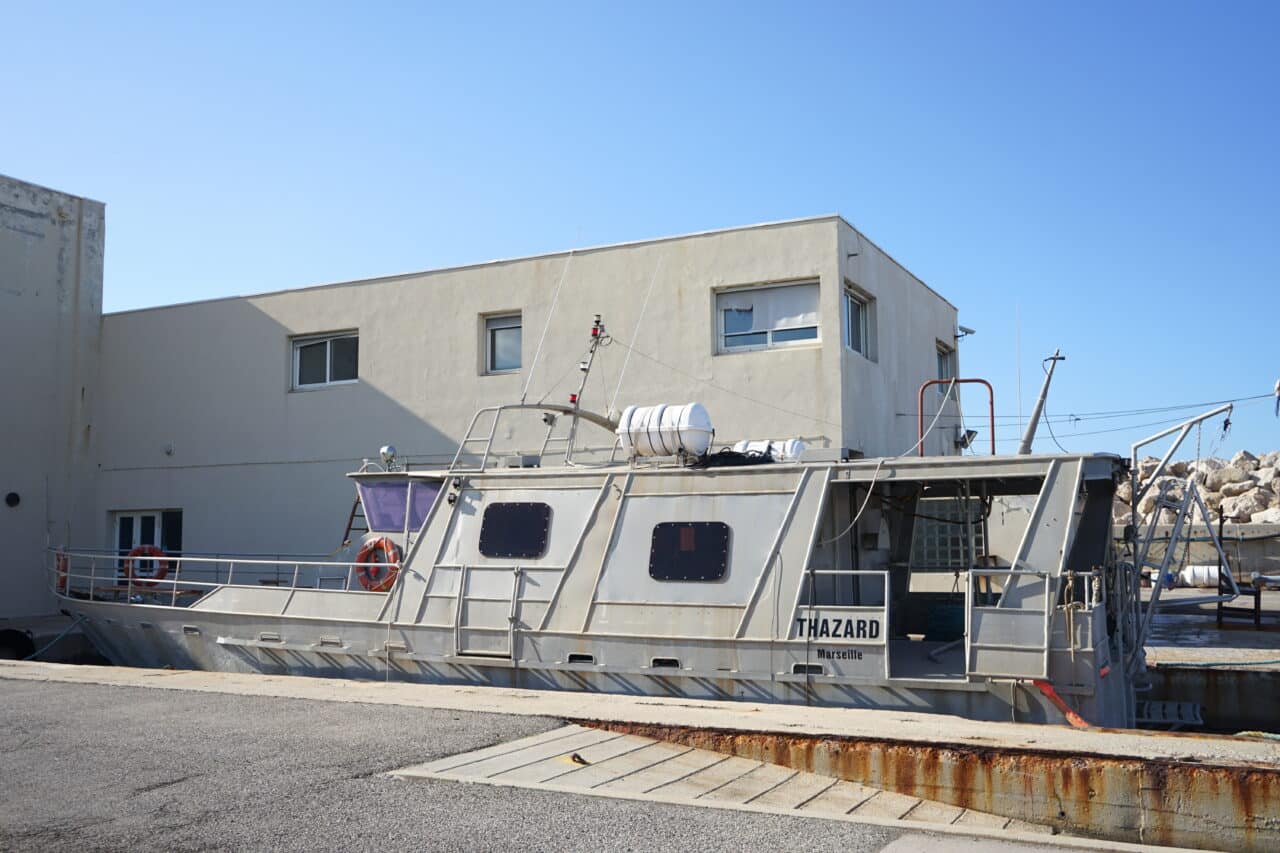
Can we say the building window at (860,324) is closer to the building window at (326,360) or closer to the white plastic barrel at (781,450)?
the white plastic barrel at (781,450)

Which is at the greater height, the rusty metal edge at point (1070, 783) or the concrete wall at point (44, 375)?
the concrete wall at point (44, 375)

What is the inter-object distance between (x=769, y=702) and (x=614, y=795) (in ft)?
13.8

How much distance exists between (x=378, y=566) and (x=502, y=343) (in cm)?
740

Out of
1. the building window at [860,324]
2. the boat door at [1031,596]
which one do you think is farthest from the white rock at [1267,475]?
the boat door at [1031,596]

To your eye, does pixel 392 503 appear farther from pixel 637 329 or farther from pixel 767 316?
pixel 767 316

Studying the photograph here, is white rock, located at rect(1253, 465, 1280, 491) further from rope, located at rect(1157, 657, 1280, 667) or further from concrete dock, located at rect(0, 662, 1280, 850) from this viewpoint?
concrete dock, located at rect(0, 662, 1280, 850)

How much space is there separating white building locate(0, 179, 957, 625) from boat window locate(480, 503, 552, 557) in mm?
3997

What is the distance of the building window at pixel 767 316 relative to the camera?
53.7ft

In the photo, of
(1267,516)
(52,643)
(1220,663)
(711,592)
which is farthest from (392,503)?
(1267,516)

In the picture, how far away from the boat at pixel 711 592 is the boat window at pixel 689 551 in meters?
0.02

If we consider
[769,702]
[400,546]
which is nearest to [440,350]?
[400,546]

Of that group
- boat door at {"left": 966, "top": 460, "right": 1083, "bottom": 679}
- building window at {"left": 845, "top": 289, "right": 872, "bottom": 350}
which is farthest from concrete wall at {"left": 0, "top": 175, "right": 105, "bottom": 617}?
boat door at {"left": 966, "top": 460, "right": 1083, "bottom": 679}

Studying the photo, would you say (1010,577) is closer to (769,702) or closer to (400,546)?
(769,702)

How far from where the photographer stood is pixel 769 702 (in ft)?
33.7
